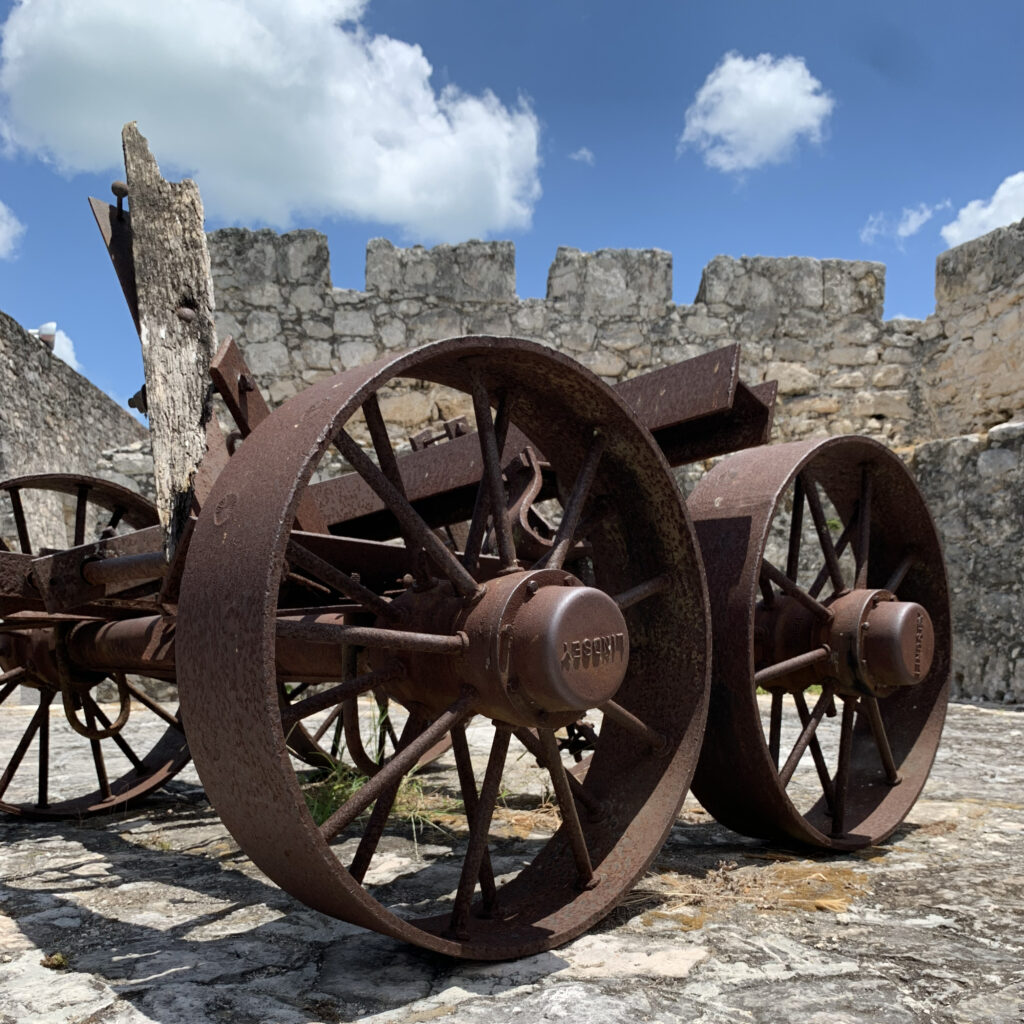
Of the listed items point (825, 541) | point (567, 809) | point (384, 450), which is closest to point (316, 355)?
point (825, 541)

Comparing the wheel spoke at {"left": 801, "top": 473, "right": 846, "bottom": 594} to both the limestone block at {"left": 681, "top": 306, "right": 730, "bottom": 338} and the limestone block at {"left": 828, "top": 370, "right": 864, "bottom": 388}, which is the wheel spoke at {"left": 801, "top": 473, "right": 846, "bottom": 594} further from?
the limestone block at {"left": 828, "top": 370, "right": 864, "bottom": 388}

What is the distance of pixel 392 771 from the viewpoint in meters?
2.03

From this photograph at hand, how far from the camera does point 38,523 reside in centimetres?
1041

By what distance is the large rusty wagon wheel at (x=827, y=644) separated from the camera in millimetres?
2756

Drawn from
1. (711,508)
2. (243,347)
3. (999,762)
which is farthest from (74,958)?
(243,347)

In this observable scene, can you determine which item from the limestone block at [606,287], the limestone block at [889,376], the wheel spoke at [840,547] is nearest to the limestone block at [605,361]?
the limestone block at [606,287]

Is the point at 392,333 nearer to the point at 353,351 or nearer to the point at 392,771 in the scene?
the point at 353,351

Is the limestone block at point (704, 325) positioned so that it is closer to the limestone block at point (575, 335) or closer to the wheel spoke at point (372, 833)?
the limestone block at point (575, 335)

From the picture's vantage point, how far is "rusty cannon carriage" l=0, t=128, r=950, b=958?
1.88m

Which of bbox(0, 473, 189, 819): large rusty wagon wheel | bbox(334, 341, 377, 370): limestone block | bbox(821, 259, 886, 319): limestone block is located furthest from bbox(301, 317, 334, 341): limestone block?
bbox(821, 259, 886, 319): limestone block

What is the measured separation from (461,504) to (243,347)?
4463 mm

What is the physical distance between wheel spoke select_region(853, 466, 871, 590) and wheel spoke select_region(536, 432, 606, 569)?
1.14m

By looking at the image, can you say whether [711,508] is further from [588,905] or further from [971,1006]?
[971,1006]

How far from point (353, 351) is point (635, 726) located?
17.4ft
